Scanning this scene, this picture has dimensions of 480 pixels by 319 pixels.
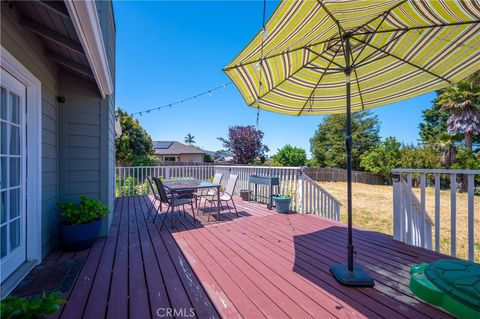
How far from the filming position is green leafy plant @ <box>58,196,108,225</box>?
2795mm

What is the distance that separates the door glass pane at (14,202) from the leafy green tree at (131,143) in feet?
46.5

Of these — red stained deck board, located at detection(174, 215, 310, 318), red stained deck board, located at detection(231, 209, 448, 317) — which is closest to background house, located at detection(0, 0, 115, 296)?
red stained deck board, located at detection(174, 215, 310, 318)

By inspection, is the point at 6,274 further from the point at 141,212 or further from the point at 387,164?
the point at 387,164

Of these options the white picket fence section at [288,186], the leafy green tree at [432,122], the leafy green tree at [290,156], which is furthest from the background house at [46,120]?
the leafy green tree at [432,122]

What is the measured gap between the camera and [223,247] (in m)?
2.88

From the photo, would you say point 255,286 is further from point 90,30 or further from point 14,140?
point 14,140

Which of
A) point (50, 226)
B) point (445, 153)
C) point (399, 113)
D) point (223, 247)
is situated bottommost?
point (223, 247)

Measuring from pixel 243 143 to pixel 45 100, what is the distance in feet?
47.8

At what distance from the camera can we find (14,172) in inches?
83.5

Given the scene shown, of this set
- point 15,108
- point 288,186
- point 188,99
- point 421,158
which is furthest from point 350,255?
point 421,158

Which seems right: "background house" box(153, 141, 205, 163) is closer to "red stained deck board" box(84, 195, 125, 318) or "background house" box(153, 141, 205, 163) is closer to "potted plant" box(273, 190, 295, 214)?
"potted plant" box(273, 190, 295, 214)

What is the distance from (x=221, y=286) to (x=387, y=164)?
867 inches

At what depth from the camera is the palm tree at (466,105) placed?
540 inches

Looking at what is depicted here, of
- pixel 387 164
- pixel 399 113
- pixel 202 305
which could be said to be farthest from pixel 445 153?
pixel 202 305
